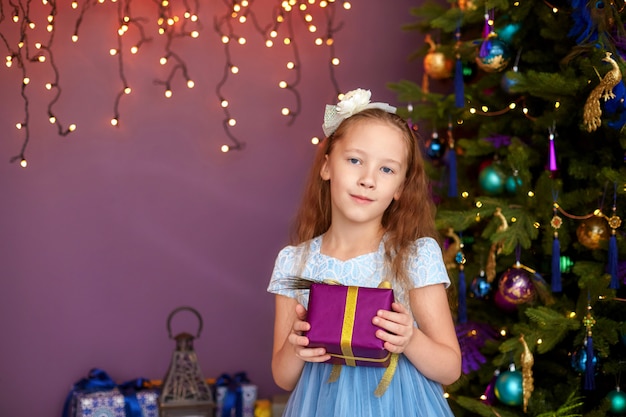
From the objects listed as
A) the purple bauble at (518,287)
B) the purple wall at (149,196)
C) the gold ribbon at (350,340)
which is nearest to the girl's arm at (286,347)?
the gold ribbon at (350,340)

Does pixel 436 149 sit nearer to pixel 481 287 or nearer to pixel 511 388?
pixel 481 287

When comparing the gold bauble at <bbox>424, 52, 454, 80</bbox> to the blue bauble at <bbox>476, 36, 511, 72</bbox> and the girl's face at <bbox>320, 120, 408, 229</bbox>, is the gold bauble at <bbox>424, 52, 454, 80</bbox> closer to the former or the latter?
the blue bauble at <bbox>476, 36, 511, 72</bbox>

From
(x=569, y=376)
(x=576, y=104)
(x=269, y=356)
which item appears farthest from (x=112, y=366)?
(x=576, y=104)

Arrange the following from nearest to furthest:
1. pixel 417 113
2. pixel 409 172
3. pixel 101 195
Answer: pixel 409 172, pixel 417 113, pixel 101 195

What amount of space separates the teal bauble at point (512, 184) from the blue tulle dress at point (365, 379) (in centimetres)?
87

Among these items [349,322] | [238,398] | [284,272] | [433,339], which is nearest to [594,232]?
[433,339]

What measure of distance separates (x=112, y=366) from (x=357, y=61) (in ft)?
5.06

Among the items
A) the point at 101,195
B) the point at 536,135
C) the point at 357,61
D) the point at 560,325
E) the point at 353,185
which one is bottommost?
the point at 560,325

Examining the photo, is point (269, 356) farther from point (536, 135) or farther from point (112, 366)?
point (536, 135)

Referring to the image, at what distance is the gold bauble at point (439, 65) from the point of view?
117 inches

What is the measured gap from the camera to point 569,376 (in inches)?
99.0

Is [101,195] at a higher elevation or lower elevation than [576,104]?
lower

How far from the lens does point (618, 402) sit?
2.33 metres

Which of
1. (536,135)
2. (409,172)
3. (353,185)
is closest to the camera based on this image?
(353,185)
